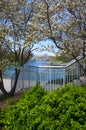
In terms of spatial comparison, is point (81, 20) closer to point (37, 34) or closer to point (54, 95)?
point (37, 34)

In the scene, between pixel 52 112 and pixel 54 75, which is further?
pixel 54 75

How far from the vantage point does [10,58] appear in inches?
537

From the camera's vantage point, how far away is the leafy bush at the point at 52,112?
5.31m

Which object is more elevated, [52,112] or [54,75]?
[54,75]

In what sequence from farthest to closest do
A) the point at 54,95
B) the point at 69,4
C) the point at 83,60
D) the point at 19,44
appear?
1. the point at 19,44
2. the point at 83,60
3. the point at 69,4
4. the point at 54,95

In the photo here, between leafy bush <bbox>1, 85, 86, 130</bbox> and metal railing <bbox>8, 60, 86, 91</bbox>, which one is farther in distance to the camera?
metal railing <bbox>8, 60, 86, 91</bbox>

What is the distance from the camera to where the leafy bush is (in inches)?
209

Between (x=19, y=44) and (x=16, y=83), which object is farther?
(x=16, y=83)

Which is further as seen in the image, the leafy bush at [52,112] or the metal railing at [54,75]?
the metal railing at [54,75]

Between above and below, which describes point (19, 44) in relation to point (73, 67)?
above

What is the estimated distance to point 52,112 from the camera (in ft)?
18.0

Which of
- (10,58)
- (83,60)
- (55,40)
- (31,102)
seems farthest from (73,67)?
(31,102)

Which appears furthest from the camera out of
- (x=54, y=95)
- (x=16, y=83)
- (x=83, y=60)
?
(x=16, y=83)

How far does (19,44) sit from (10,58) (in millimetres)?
732
